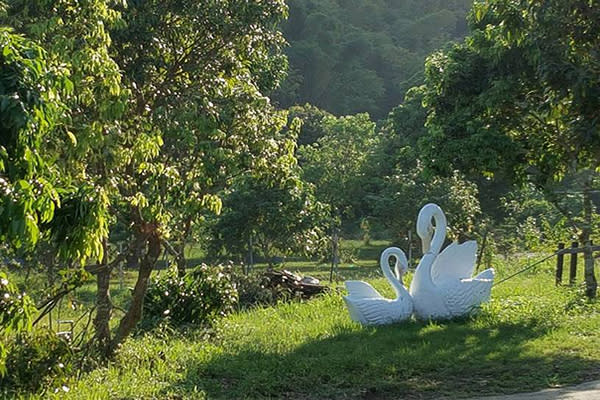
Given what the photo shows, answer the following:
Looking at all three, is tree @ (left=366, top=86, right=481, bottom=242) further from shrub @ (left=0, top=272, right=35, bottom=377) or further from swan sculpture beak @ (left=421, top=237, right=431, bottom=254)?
shrub @ (left=0, top=272, right=35, bottom=377)

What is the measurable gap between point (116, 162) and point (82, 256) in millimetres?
2993

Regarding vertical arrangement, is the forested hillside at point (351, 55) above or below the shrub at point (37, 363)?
above

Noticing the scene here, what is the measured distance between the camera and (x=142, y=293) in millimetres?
9633

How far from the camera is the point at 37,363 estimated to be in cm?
802

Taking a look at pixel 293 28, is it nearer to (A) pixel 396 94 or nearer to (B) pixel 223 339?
(A) pixel 396 94

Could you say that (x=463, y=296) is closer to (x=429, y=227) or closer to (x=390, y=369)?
(x=429, y=227)

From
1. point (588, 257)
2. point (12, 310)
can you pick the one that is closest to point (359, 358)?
point (12, 310)

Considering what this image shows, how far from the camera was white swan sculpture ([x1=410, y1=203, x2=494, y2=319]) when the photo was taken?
11.9 m

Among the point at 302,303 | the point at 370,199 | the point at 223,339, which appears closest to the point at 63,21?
the point at 223,339

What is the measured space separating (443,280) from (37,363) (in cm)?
643

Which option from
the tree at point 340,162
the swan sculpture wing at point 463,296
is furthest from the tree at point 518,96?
the tree at point 340,162

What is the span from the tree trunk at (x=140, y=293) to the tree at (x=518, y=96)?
4544 mm

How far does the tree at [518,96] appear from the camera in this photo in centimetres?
923

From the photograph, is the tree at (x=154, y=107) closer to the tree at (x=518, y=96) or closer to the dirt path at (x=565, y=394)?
the tree at (x=518, y=96)
